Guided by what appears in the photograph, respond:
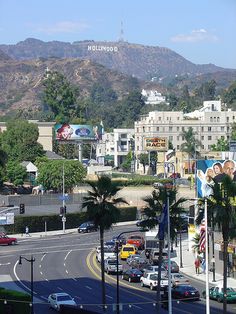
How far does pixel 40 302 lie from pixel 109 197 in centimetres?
877

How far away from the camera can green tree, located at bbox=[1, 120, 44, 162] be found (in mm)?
164875

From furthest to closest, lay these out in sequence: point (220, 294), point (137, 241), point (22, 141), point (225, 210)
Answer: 1. point (22, 141)
2. point (137, 241)
3. point (220, 294)
4. point (225, 210)

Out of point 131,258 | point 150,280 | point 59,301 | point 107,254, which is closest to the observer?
point 59,301

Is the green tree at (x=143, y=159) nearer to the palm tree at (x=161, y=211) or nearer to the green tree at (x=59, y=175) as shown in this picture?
the green tree at (x=59, y=175)

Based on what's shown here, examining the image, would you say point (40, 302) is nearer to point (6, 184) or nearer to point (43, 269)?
point (43, 269)

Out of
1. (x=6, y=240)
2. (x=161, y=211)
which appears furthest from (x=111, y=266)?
(x=6, y=240)

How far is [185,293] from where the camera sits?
6494 cm

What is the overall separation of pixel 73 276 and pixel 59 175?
69987mm

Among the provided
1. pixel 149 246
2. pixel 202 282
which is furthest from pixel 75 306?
pixel 149 246

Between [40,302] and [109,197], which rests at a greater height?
[109,197]

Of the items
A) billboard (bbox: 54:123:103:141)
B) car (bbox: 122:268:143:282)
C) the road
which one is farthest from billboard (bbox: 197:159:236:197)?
billboard (bbox: 54:123:103:141)

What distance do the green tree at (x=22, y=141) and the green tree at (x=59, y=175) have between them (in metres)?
15.4

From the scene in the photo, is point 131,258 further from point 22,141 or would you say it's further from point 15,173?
point 22,141

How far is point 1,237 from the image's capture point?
10088 cm
